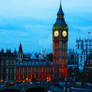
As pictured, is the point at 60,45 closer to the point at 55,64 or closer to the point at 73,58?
the point at 55,64

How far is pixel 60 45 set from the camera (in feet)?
370

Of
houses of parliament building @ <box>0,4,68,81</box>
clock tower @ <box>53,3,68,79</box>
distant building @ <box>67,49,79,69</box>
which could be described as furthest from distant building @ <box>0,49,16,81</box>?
distant building @ <box>67,49,79,69</box>

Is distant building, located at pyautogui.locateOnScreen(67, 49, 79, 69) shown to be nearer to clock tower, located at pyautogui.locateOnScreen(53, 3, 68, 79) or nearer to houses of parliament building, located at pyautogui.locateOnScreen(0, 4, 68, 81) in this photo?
houses of parliament building, located at pyautogui.locateOnScreen(0, 4, 68, 81)

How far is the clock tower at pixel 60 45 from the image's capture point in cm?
11250

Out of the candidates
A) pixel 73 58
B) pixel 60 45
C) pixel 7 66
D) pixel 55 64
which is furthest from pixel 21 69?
pixel 73 58

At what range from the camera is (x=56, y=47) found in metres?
113

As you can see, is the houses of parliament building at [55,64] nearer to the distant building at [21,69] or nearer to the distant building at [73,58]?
the distant building at [21,69]

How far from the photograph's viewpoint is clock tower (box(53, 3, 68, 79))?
112500 mm

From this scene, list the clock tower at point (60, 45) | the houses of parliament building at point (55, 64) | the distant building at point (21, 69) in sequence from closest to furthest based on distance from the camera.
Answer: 1. the distant building at point (21, 69)
2. the houses of parliament building at point (55, 64)
3. the clock tower at point (60, 45)

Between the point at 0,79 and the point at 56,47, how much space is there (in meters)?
22.2

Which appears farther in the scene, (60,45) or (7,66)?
(60,45)

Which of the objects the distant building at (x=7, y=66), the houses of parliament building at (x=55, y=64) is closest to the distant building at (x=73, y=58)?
the houses of parliament building at (x=55, y=64)

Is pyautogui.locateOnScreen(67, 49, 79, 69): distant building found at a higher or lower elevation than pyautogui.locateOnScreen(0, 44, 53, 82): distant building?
higher

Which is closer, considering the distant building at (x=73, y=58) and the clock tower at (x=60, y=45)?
the clock tower at (x=60, y=45)
